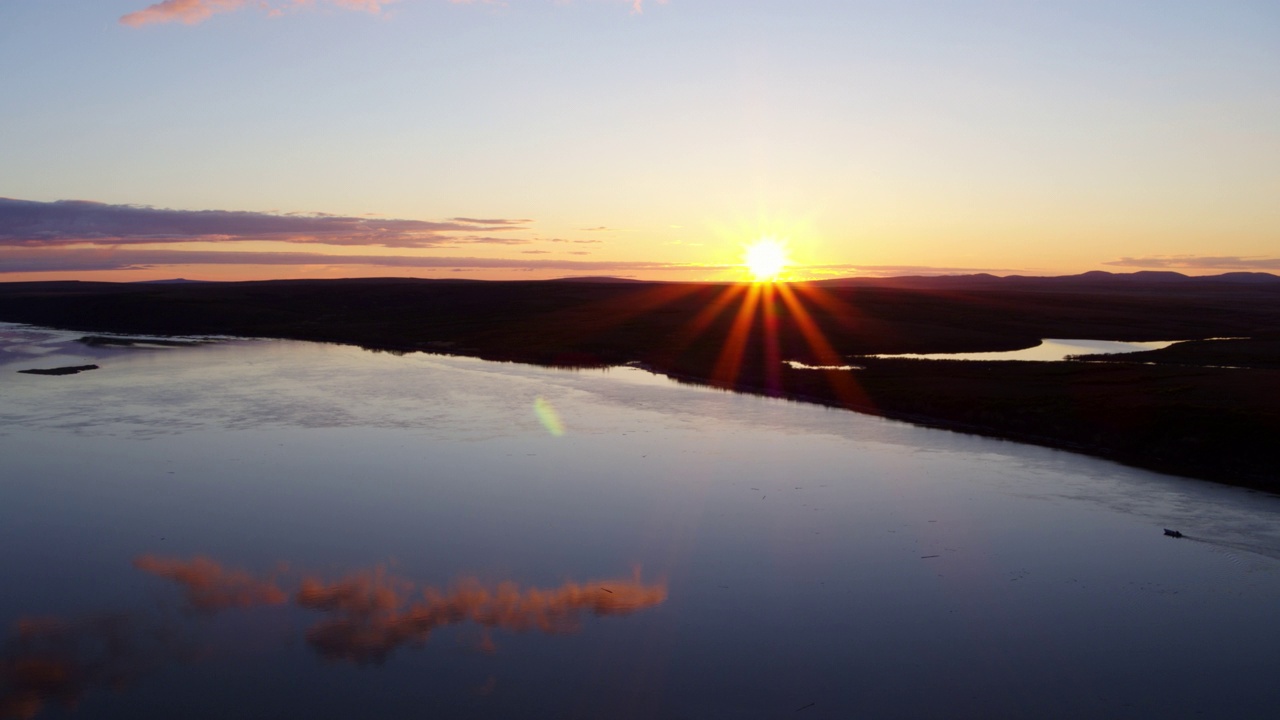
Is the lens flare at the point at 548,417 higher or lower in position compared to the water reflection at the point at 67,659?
higher

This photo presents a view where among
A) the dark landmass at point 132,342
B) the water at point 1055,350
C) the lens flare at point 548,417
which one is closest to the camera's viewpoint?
the lens flare at point 548,417

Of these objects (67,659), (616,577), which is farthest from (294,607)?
(616,577)

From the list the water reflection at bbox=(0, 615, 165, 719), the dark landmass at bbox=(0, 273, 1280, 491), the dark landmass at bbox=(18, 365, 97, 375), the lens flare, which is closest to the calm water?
the water reflection at bbox=(0, 615, 165, 719)

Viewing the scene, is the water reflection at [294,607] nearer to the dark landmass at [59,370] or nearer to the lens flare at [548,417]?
the lens flare at [548,417]

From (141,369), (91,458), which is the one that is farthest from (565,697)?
(141,369)

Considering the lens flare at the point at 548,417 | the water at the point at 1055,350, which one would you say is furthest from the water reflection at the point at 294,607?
the water at the point at 1055,350

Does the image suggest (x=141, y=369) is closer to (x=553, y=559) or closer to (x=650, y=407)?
(x=650, y=407)
